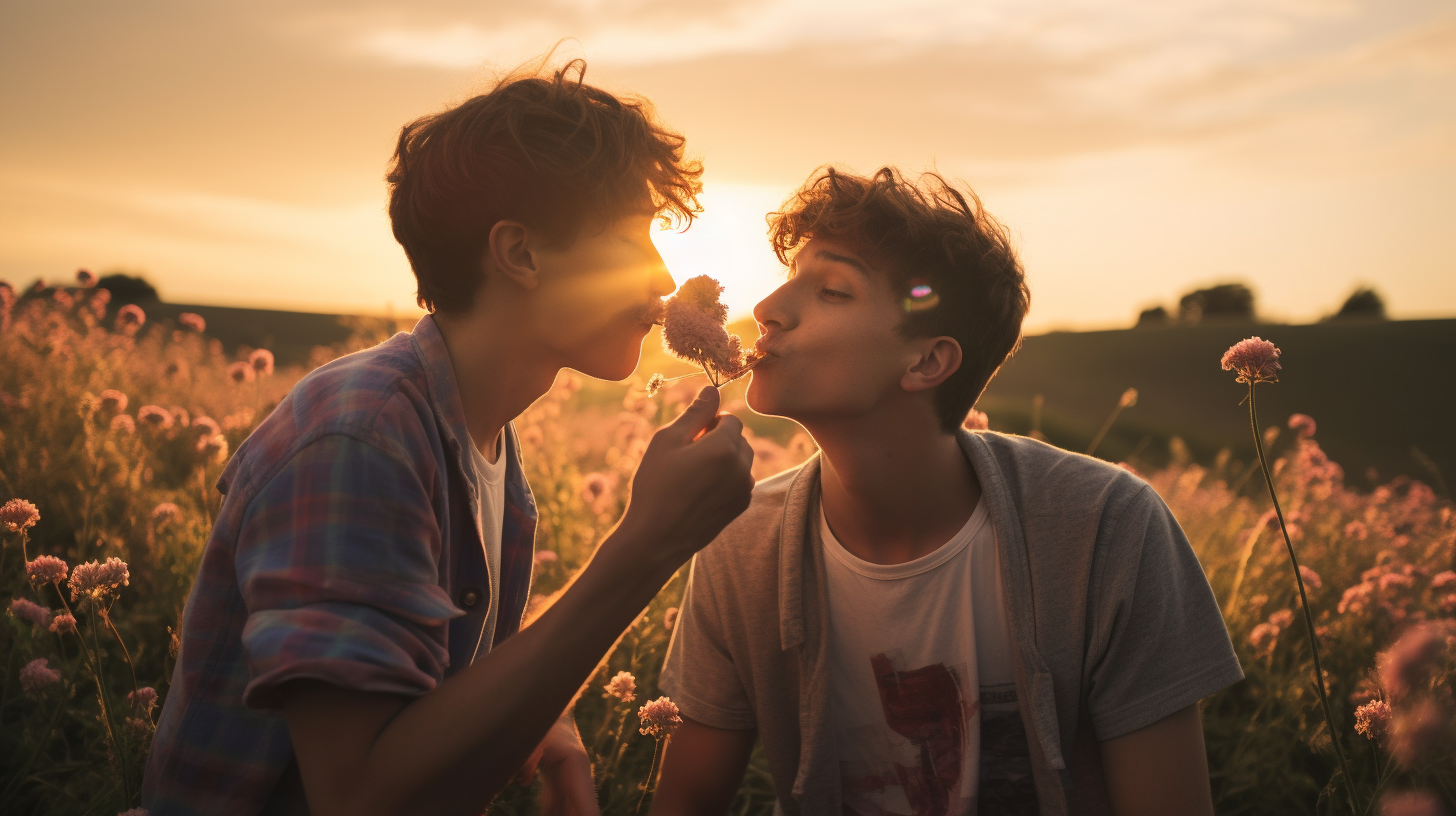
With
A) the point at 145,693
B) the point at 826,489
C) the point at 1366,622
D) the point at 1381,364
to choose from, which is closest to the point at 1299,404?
the point at 1381,364

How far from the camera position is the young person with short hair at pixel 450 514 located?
4.78 feet

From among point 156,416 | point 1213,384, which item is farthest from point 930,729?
point 1213,384

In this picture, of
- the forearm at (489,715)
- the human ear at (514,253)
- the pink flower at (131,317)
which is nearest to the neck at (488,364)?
the human ear at (514,253)

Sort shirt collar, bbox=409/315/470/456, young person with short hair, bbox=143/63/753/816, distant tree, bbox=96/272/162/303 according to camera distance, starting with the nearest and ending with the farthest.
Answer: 1. young person with short hair, bbox=143/63/753/816
2. shirt collar, bbox=409/315/470/456
3. distant tree, bbox=96/272/162/303

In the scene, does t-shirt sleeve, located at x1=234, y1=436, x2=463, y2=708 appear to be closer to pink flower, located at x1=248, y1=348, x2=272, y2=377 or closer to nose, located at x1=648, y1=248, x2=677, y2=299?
nose, located at x1=648, y1=248, x2=677, y2=299

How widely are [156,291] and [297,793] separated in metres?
31.4

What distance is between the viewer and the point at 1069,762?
2.37m

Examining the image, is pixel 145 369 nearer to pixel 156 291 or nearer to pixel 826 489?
pixel 826 489

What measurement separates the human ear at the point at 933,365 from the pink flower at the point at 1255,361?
79cm

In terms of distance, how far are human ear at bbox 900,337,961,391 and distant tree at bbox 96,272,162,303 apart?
28609 mm

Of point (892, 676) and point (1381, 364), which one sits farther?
point (1381, 364)

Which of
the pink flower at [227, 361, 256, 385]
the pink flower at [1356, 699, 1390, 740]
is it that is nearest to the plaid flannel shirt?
the pink flower at [1356, 699, 1390, 740]

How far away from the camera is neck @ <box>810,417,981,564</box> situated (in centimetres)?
266

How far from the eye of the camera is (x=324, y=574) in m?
1.49
